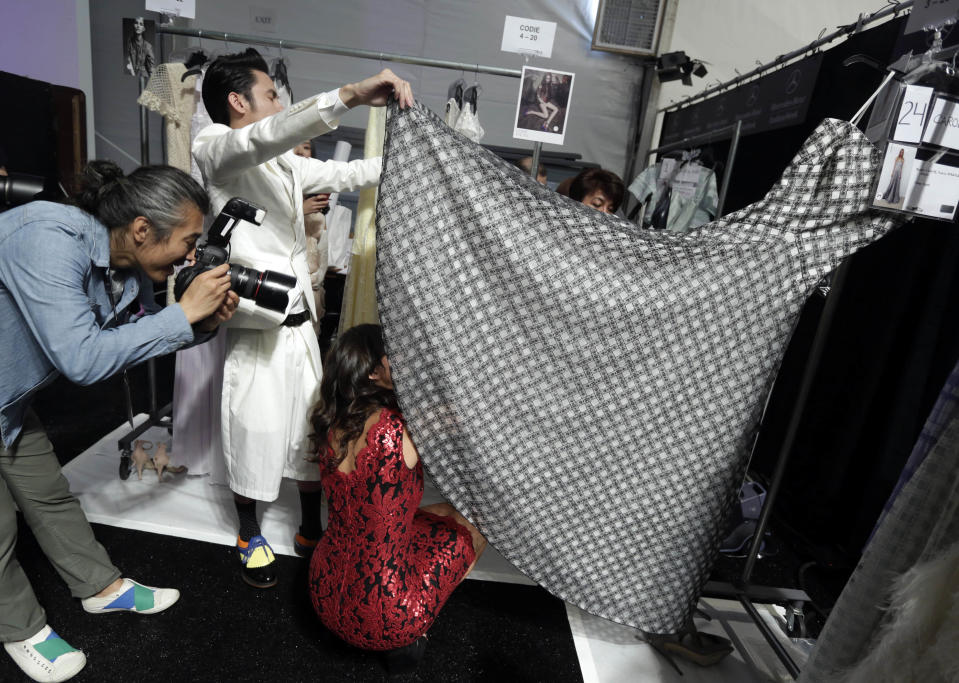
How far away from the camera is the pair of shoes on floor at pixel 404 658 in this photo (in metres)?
1.40

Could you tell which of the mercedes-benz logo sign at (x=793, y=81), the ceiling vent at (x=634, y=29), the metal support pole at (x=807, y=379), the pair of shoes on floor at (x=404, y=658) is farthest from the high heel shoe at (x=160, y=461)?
the ceiling vent at (x=634, y=29)

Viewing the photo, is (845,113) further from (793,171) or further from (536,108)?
(793,171)

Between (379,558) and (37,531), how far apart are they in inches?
37.8

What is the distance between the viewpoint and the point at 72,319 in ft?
3.54

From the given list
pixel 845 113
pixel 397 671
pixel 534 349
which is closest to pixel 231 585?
pixel 397 671

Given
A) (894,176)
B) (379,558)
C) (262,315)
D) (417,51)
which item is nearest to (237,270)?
(262,315)

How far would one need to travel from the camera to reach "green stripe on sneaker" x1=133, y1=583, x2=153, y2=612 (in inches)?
60.3

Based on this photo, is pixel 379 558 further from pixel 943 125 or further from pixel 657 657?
pixel 943 125

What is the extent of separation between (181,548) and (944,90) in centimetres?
243

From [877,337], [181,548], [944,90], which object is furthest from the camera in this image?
[877,337]

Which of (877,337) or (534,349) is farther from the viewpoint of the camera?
(877,337)

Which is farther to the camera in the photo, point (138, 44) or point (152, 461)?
point (152, 461)

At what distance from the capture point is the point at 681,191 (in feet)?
9.27

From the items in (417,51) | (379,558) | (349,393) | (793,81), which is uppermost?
(417,51)
